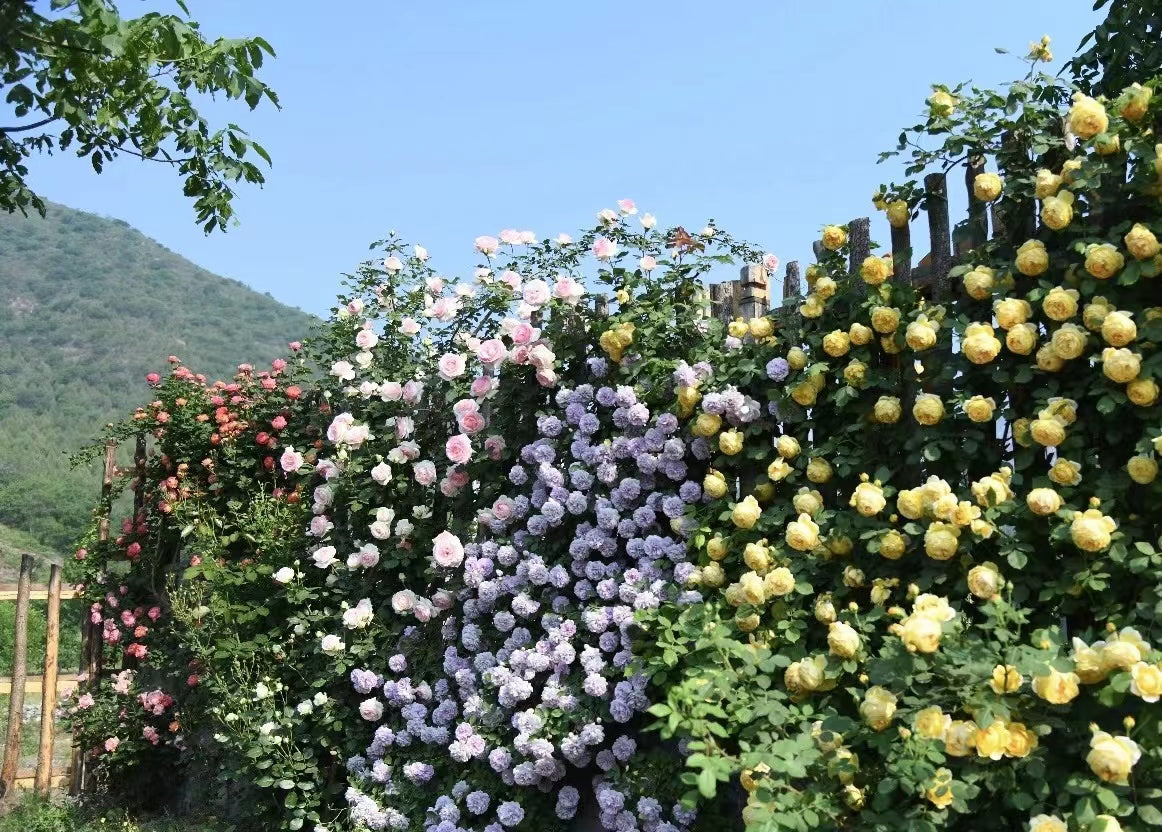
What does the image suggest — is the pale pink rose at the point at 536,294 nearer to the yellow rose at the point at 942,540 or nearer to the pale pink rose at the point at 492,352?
the pale pink rose at the point at 492,352

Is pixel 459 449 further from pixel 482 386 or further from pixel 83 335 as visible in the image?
pixel 83 335

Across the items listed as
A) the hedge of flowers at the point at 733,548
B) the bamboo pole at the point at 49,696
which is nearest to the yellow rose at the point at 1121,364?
the hedge of flowers at the point at 733,548

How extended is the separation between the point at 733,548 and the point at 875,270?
0.91 metres

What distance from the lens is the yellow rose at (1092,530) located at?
232 centimetres

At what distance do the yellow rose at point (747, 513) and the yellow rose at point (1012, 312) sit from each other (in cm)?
84

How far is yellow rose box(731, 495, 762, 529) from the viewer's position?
3.03 metres

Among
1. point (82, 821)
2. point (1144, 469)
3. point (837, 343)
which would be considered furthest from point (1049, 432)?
point (82, 821)

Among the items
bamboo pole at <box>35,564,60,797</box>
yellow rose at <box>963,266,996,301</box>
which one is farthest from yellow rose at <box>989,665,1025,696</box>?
bamboo pole at <box>35,564,60,797</box>

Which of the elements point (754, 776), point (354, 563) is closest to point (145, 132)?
point (354, 563)

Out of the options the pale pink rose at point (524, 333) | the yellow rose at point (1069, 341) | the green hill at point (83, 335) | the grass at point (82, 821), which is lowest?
the grass at point (82, 821)

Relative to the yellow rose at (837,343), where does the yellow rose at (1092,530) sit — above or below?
below

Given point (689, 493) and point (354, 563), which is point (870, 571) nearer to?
point (689, 493)

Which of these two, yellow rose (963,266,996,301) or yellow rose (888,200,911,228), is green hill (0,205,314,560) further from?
yellow rose (963,266,996,301)

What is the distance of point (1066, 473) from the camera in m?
2.49
